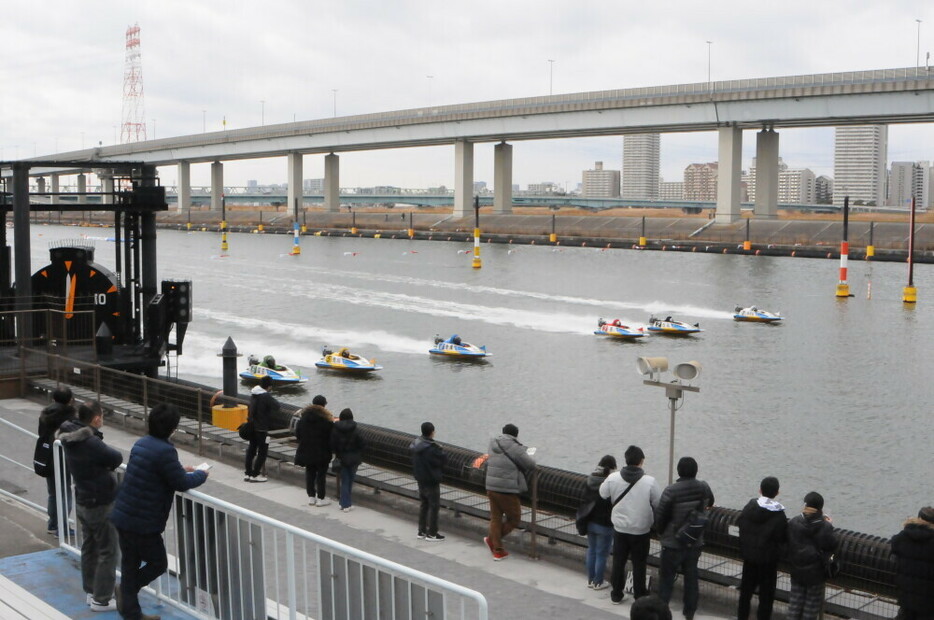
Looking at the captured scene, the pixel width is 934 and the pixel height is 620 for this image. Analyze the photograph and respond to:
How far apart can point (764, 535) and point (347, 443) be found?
6.27 m

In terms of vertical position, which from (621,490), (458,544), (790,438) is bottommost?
(790,438)

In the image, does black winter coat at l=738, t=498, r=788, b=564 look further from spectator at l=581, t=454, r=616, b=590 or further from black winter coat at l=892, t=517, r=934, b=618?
spectator at l=581, t=454, r=616, b=590

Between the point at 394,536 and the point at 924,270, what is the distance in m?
84.7

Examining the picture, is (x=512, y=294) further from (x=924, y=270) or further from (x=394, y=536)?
(x=394, y=536)

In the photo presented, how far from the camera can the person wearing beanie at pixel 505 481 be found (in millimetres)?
12383

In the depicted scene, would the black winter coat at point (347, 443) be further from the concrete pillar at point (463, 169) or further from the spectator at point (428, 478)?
the concrete pillar at point (463, 169)

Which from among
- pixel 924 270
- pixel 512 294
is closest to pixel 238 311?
pixel 512 294

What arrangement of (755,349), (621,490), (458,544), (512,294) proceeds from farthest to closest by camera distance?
1. (512,294)
2. (755,349)
3. (458,544)
4. (621,490)

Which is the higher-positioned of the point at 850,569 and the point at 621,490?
the point at 621,490

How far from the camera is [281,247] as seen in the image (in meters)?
131

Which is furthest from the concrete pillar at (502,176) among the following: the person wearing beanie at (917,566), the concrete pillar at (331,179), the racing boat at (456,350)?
the person wearing beanie at (917,566)

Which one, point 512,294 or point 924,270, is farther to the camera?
point 924,270

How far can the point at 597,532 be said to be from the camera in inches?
451

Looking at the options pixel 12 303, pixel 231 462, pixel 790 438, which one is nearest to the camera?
pixel 231 462
